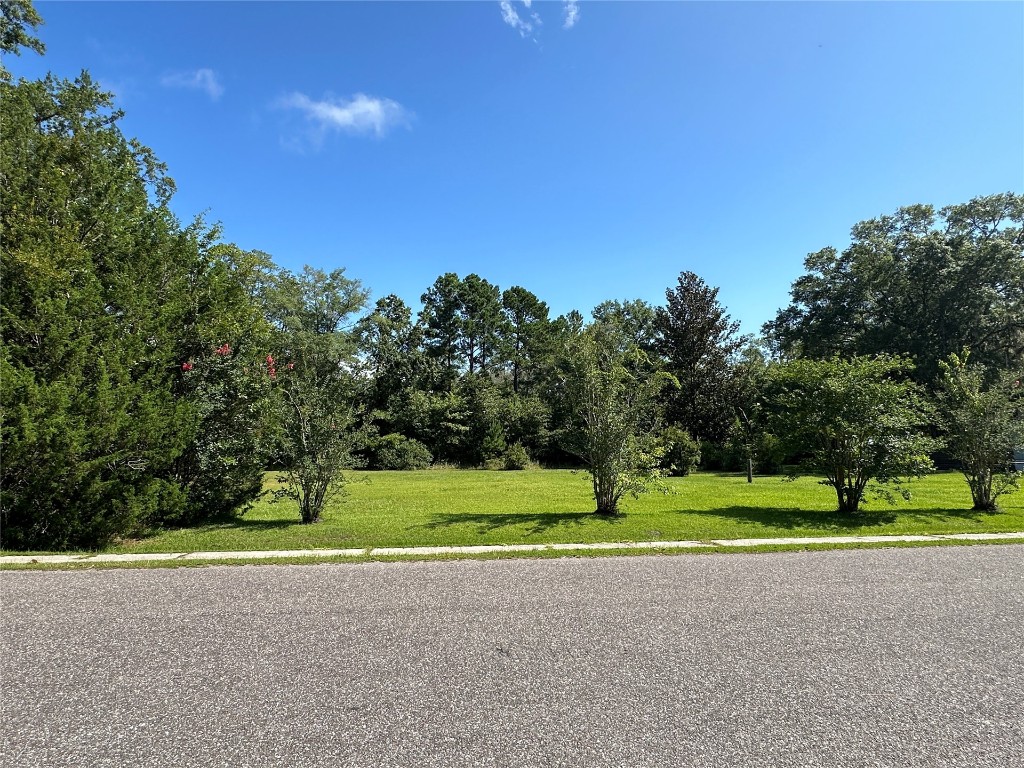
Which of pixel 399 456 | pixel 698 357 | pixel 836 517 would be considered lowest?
pixel 836 517

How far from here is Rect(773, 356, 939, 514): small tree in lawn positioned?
1024 centimetres

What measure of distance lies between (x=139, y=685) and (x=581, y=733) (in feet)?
8.85

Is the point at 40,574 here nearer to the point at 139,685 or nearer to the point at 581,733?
the point at 139,685

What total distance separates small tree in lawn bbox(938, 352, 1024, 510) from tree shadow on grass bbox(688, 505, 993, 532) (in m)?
0.79

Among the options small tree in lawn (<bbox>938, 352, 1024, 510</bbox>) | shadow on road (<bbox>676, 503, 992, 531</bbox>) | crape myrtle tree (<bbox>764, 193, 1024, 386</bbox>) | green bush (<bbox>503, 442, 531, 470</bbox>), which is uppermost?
crape myrtle tree (<bbox>764, 193, 1024, 386</bbox>)

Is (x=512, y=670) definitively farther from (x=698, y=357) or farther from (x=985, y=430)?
(x=698, y=357)

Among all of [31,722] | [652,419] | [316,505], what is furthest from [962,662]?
[316,505]

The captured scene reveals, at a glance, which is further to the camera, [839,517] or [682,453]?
[682,453]

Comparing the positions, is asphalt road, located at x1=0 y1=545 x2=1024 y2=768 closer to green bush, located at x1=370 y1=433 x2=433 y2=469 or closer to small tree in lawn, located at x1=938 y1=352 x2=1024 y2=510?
small tree in lawn, located at x1=938 y1=352 x2=1024 y2=510

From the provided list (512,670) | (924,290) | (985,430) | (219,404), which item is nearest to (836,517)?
(985,430)

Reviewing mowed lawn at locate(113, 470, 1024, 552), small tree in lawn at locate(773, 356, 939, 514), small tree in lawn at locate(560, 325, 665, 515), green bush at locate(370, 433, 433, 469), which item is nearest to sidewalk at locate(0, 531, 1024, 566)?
mowed lawn at locate(113, 470, 1024, 552)

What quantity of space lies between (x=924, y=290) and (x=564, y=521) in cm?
3534

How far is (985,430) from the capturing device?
10.8 metres

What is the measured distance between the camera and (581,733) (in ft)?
8.80
